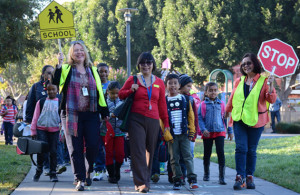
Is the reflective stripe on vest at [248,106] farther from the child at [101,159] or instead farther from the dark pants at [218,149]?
the child at [101,159]

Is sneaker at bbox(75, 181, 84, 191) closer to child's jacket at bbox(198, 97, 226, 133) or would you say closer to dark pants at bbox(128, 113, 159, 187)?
dark pants at bbox(128, 113, 159, 187)

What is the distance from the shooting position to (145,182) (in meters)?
7.20

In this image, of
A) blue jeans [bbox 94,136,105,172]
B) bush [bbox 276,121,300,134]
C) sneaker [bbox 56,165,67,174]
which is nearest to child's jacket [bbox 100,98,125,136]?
blue jeans [bbox 94,136,105,172]

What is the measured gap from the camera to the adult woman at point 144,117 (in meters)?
7.23

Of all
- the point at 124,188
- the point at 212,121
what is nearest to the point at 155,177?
the point at 124,188

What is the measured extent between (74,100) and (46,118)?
158cm

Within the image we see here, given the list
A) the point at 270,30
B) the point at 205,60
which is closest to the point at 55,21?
the point at 270,30

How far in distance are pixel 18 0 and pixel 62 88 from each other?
13385 millimetres

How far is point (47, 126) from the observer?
8641 mm

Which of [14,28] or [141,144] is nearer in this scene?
[141,144]

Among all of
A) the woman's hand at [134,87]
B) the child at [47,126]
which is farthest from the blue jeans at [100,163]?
the woman's hand at [134,87]

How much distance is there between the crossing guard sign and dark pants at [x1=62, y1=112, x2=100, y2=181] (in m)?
2.70

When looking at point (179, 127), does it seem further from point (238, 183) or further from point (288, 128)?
point (288, 128)

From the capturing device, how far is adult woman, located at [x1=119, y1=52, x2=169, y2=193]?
7.23m
